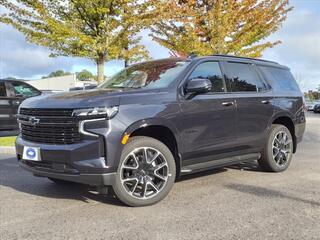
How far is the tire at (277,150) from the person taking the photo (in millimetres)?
6855

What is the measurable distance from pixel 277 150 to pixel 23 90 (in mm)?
8543

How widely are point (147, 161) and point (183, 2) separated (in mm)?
11030

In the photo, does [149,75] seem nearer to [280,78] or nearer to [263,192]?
[263,192]

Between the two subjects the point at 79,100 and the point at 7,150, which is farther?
the point at 7,150

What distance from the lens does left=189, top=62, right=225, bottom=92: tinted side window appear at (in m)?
5.86

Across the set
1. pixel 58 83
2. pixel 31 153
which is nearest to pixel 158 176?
pixel 31 153

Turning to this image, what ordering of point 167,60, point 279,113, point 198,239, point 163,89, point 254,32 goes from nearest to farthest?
1. point 198,239
2. point 163,89
3. point 167,60
4. point 279,113
5. point 254,32

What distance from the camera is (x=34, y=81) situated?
58.8m

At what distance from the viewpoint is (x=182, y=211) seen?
483 centimetres

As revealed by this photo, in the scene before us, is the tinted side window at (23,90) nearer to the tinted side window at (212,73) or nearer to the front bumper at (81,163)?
the tinted side window at (212,73)

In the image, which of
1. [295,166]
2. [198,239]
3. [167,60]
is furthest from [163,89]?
[295,166]

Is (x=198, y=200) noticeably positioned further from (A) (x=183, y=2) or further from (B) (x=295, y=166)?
(A) (x=183, y=2)

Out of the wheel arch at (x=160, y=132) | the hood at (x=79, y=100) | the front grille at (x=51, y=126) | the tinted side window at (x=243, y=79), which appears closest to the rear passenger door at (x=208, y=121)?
the wheel arch at (x=160, y=132)

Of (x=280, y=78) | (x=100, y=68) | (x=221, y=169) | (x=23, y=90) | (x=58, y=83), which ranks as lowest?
(x=221, y=169)
